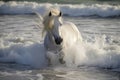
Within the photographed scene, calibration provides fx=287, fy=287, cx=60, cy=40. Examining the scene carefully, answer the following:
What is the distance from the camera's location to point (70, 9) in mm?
23594

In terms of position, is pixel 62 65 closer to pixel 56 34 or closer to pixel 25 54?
pixel 56 34

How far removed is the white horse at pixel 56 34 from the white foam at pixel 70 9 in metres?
13.7

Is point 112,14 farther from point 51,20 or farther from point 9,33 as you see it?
point 51,20

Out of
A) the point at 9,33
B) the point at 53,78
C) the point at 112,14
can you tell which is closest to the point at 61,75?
the point at 53,78

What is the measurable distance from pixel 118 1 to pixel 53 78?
21598 mm

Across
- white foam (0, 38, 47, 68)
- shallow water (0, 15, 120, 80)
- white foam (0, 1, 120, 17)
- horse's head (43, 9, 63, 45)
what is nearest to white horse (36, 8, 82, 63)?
horse's head (43, 9, 63, 45)

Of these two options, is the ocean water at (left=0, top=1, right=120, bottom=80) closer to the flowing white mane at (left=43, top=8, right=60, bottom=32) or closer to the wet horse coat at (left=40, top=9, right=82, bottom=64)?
the wet horse coat at (left=40, top=9, right=82, bottom=64)

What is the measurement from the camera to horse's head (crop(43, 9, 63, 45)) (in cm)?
663

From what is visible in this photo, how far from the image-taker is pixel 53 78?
251 inches

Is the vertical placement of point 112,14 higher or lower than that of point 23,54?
higher

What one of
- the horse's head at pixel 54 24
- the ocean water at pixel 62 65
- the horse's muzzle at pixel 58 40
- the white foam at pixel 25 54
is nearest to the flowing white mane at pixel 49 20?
the horse's head at pixel 54 24

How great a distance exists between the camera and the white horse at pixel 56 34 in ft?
21.9

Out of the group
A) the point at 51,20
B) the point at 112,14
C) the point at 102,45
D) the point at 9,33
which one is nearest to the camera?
Answer: the point at 51,20

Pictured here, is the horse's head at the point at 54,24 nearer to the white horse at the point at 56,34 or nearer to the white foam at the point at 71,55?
the white horse at the point at 56,34
